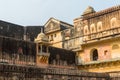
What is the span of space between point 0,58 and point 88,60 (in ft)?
26.7

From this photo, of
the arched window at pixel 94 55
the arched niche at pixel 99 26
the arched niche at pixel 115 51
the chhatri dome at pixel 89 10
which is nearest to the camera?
the arched niche at pixel 115 51

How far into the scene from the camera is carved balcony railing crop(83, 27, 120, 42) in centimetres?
1990

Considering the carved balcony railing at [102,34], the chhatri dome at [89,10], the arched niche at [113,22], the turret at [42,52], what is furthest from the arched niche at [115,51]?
the turret at [42,52]

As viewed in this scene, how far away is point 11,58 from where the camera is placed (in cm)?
1725

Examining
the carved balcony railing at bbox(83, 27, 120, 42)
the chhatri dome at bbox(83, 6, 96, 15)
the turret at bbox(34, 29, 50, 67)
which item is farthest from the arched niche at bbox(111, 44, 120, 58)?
the turret at bbox(34, 29, 50, 67)

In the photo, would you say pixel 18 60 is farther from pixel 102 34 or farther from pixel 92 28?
pixel 92 28

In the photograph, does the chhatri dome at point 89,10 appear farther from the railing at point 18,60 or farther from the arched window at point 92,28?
the railing at point 18,60

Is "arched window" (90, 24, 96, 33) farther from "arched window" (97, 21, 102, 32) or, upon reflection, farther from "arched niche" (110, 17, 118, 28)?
"arched niche" (110, 17, 118, 28)

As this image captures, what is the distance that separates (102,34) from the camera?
20781 mm

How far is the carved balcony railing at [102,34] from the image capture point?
1990 cm

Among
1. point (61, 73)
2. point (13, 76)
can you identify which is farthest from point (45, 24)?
point (13, 76)

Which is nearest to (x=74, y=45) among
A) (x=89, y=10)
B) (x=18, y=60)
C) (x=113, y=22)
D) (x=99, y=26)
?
(x=99, y=26)

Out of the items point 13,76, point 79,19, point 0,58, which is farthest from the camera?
point 79,19

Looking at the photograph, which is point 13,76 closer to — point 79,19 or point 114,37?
point 114,37
